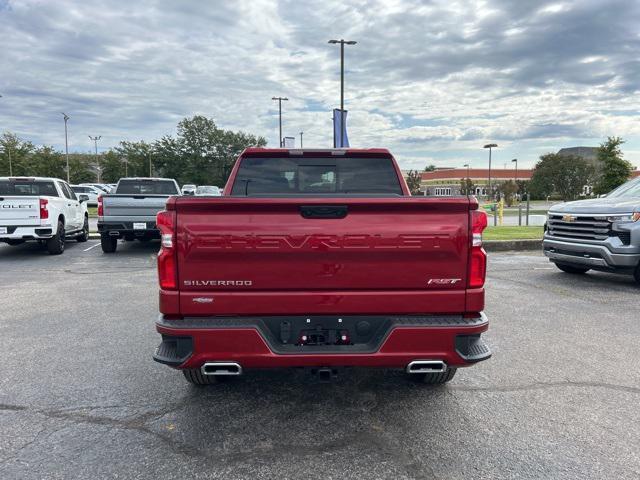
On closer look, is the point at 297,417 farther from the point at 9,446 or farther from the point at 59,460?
the point at 9,446

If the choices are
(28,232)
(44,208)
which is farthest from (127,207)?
(28,232)

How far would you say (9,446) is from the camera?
2930 millimetres

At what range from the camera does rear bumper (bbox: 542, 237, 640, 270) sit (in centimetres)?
730

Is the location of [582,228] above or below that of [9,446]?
above

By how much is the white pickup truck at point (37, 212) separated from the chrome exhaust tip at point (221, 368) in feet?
33.0

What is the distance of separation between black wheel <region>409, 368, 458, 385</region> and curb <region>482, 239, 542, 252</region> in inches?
370

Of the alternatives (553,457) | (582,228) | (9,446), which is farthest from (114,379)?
(582,228)

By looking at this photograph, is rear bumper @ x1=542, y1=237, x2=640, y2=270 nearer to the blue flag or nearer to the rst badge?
the rst badge

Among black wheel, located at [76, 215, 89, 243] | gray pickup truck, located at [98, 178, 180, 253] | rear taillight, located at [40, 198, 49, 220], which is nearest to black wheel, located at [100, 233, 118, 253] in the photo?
gray pickup truck, located at [98, 178, 180, 253]

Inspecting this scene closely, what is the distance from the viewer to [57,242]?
11.8 metres

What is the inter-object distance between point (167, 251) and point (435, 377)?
2258 mm

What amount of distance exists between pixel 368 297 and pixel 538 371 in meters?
2.27

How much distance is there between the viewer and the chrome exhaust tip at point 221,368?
2.85 meters

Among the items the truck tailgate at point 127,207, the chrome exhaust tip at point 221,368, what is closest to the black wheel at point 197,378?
the chrome exhaust tip at point 221,368
